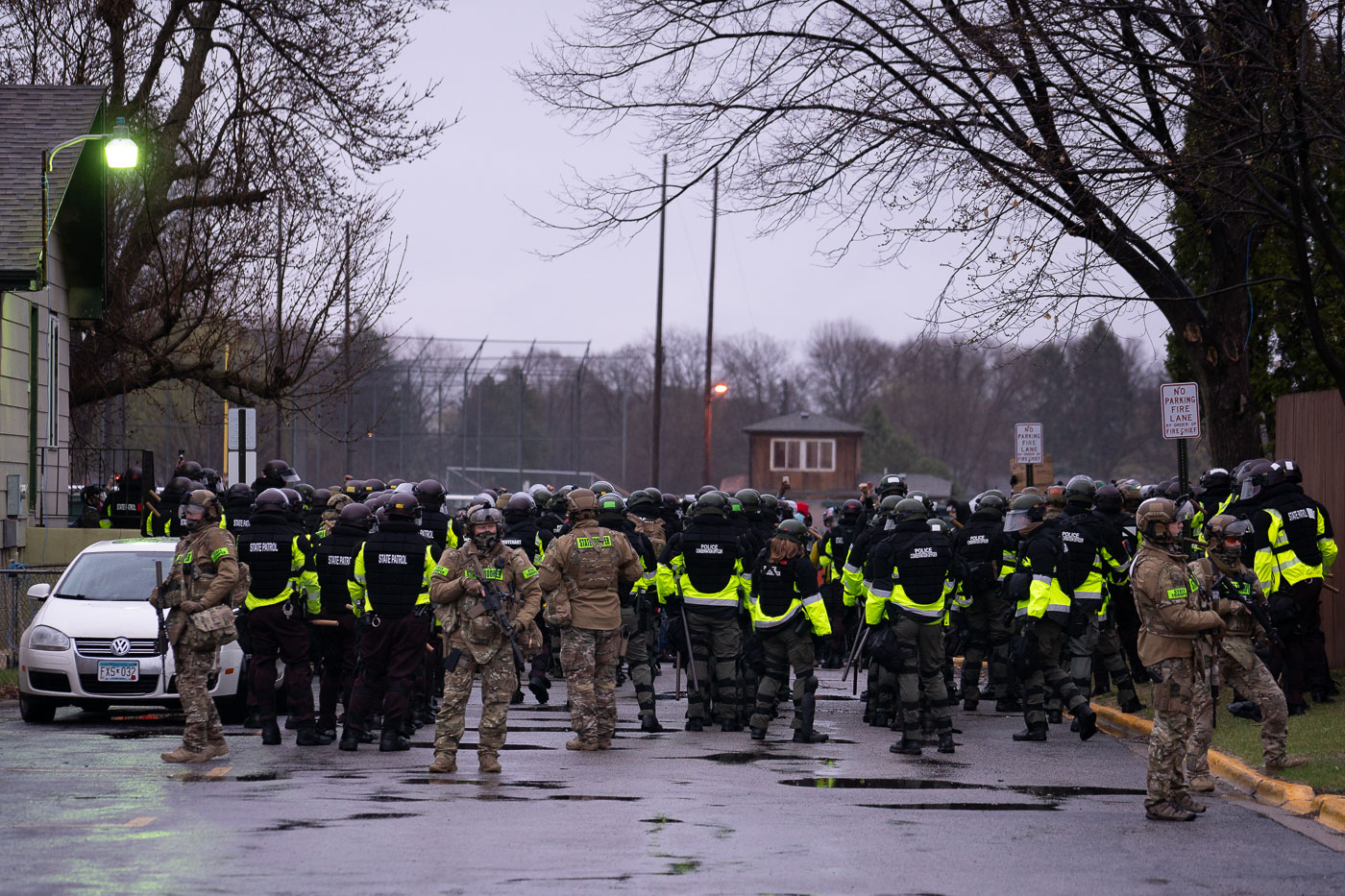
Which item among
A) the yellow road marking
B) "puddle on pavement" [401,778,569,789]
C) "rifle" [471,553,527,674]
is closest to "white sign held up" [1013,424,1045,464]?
"rifle" [471,553,527,674]

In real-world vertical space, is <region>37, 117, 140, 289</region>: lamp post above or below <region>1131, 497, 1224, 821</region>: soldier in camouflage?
above

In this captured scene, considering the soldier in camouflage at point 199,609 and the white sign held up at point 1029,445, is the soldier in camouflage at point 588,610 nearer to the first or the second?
the soldier in camouflage at point 199,609

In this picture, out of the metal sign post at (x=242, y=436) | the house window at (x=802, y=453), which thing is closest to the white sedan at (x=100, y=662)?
the metal sign post at (x=242, y=436)

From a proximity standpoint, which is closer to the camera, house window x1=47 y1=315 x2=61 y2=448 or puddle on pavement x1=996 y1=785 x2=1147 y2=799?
puddle on pavement x1=996 y1=785 x2=1147 y2=799

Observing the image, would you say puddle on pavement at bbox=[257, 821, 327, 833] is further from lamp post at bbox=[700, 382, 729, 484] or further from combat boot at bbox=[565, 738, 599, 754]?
lamp post at bbox=[700, 382, 729, 484]

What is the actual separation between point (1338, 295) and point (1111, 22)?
21.1 feet

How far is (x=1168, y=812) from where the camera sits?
31.4 feet

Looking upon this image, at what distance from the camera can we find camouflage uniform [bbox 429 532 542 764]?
11.5m

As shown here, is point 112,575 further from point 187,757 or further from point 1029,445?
point 1029,445

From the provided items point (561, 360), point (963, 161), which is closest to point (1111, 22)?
point (963, 161)

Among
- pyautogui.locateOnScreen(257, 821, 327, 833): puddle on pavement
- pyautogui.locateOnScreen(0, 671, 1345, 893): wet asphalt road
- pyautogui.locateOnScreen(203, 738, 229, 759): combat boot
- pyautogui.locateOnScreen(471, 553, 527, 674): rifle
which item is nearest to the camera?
pyautogui.locateOnScreen(0, 671, 1345, 893): wet asphalt road

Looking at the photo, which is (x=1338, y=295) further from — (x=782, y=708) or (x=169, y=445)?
(x=169, y=445)

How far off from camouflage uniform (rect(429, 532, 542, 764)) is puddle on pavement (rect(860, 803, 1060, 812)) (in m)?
2.86

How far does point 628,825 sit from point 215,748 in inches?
158
